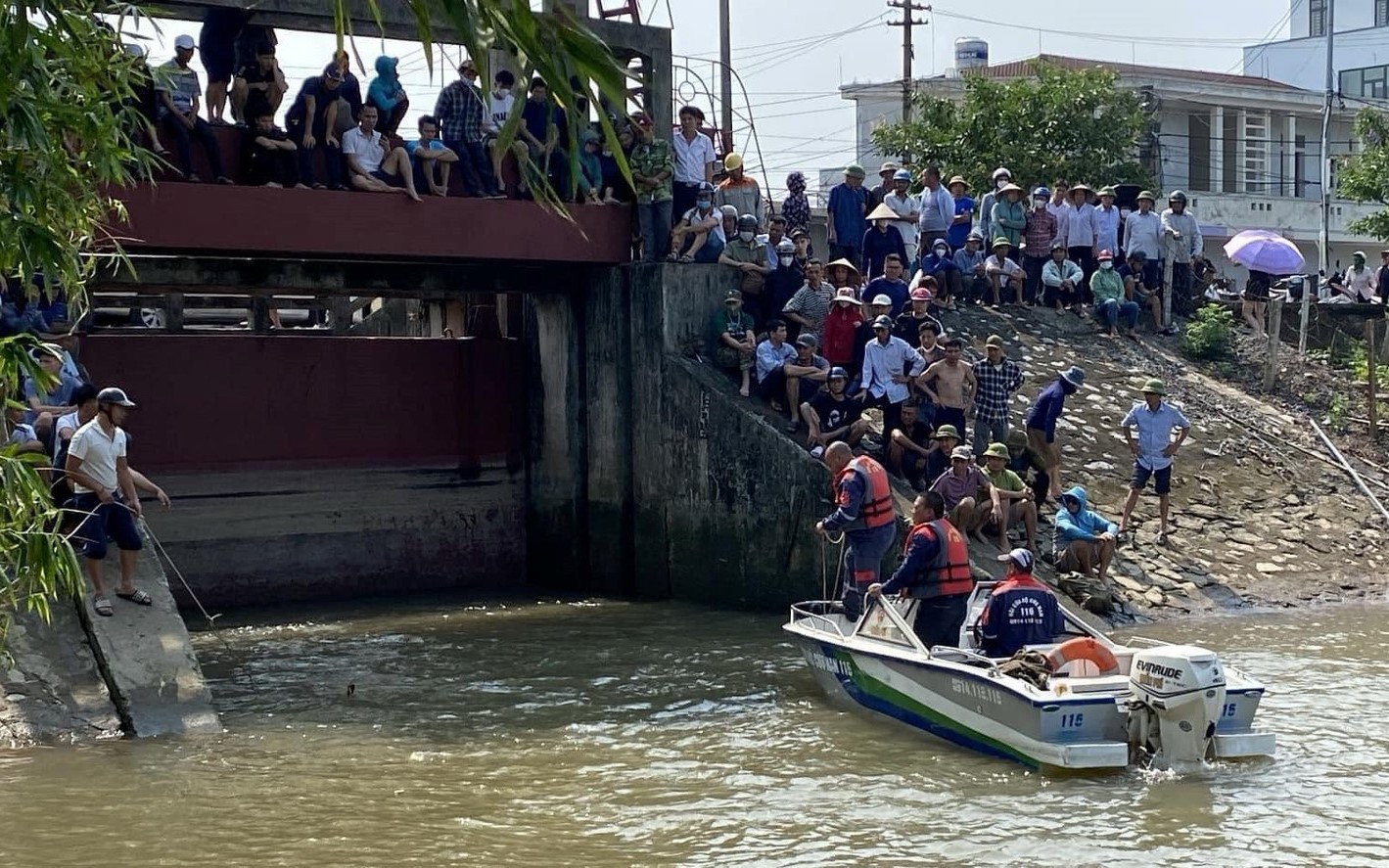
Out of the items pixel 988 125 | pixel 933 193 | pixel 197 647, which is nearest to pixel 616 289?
pixel 933 193

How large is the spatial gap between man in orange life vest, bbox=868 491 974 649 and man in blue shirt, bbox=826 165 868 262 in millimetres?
8953

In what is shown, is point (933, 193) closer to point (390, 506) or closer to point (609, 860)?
point (390, 506)

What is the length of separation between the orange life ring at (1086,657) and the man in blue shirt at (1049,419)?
7.19 metres

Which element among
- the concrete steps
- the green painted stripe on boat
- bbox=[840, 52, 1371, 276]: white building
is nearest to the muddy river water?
the green painted stripe on boat

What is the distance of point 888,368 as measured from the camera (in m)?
18.0

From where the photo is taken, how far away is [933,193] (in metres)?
22.3

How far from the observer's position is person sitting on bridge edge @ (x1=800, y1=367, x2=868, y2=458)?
1811cm

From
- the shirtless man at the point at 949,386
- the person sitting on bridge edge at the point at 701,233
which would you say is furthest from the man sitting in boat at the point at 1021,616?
the person sitting on bridge edge at the point at 701,233

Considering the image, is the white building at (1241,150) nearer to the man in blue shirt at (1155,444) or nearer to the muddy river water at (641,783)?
the man in blue shirt at (1155,444)

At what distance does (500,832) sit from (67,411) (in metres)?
6.67

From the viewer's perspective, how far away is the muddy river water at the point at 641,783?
9641 millimetres

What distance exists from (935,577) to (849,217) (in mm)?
9410

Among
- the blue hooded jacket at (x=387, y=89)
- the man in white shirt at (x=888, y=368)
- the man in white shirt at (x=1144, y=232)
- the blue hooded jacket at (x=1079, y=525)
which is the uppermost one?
the blue hooded jacket at (x=387, y=89)

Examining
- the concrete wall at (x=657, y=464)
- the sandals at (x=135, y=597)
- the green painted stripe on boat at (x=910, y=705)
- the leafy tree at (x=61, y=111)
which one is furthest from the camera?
the concrete wall at (x=657, y=464)
